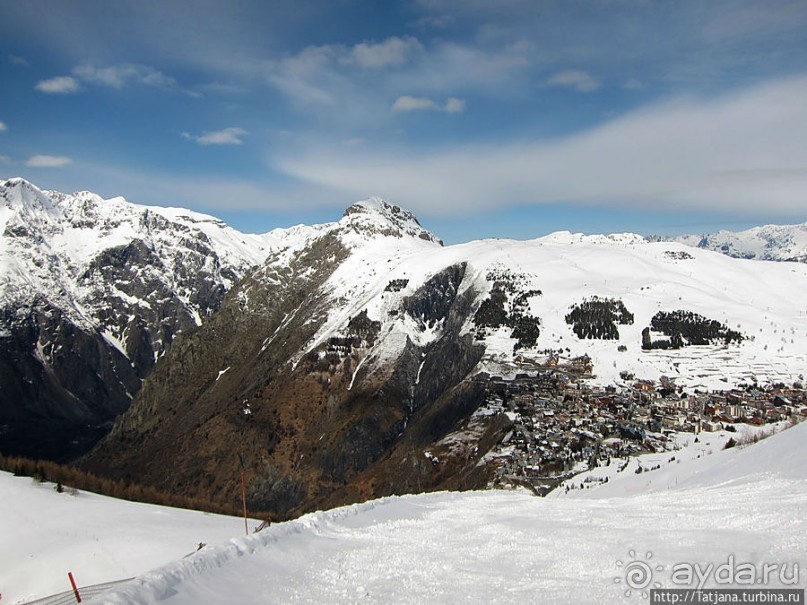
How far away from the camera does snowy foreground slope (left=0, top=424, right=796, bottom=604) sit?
9547 millimetres

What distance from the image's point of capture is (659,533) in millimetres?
12391

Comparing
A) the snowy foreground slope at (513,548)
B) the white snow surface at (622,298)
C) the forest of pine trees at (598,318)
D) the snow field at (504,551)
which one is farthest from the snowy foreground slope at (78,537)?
the forest of pine trees at (598,318)

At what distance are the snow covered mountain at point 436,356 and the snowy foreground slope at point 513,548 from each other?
34040 mm

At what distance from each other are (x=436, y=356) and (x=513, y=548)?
111 metres

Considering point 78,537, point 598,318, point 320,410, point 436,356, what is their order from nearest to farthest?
point 78,537 → point 598,318 → point 436,356 → point 320,410

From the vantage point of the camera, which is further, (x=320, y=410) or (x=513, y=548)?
(x=320, y=410)

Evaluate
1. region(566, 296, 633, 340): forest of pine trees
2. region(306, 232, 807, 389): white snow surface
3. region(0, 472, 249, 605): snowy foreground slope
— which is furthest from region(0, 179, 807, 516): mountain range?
region(0, 472, 249, 605): snowy foreground slope

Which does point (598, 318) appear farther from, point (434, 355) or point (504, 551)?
point (504, 551)

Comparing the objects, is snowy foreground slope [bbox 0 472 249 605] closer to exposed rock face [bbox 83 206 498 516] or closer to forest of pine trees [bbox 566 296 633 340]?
exposed rock face [bbox 83 206 498 516]

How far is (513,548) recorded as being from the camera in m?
12.6

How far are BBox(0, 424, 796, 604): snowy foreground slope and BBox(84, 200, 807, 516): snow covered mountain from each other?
34040 millimetres

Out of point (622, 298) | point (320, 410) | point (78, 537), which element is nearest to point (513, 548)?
point (78, 537)

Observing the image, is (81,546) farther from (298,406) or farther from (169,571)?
(298,406)

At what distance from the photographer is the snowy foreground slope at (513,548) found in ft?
31.3
